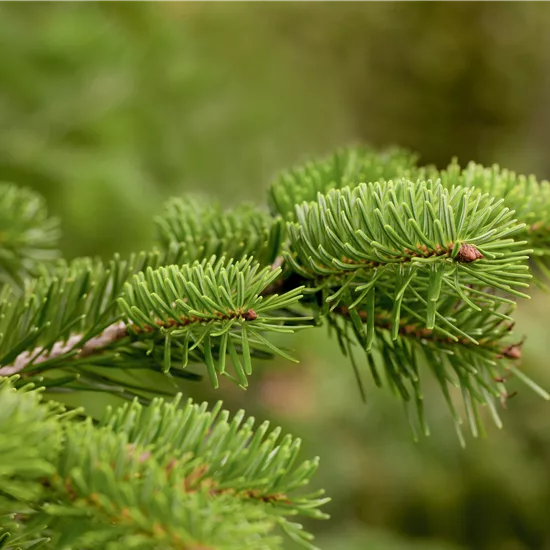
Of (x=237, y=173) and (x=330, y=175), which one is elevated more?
(x=237, y=173)

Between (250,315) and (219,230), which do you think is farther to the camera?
(219,230)

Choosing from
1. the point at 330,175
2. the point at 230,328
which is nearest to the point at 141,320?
the point at 230,328

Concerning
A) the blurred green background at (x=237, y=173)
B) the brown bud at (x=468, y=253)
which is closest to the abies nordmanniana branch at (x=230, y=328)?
the brown bud at (x=468, y=253)

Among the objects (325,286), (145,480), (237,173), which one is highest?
(237,173)

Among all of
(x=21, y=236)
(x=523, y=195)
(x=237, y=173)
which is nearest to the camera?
(x=523, y=195)

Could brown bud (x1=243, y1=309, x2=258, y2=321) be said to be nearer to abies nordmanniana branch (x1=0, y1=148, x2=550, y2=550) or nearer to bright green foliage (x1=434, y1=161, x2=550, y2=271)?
abies nordmanniana branch (x1=0, y1=148, x2=550, y2=550)

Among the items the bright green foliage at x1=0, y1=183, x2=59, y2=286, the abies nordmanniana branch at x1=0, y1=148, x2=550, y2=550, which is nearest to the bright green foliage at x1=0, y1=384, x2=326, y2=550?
the abies nordmanniana branch at x1=0, y1=148, x2=550, y2=550

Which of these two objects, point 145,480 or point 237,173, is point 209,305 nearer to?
point 145,480

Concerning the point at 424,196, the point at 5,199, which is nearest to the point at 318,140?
the point at 5,199
